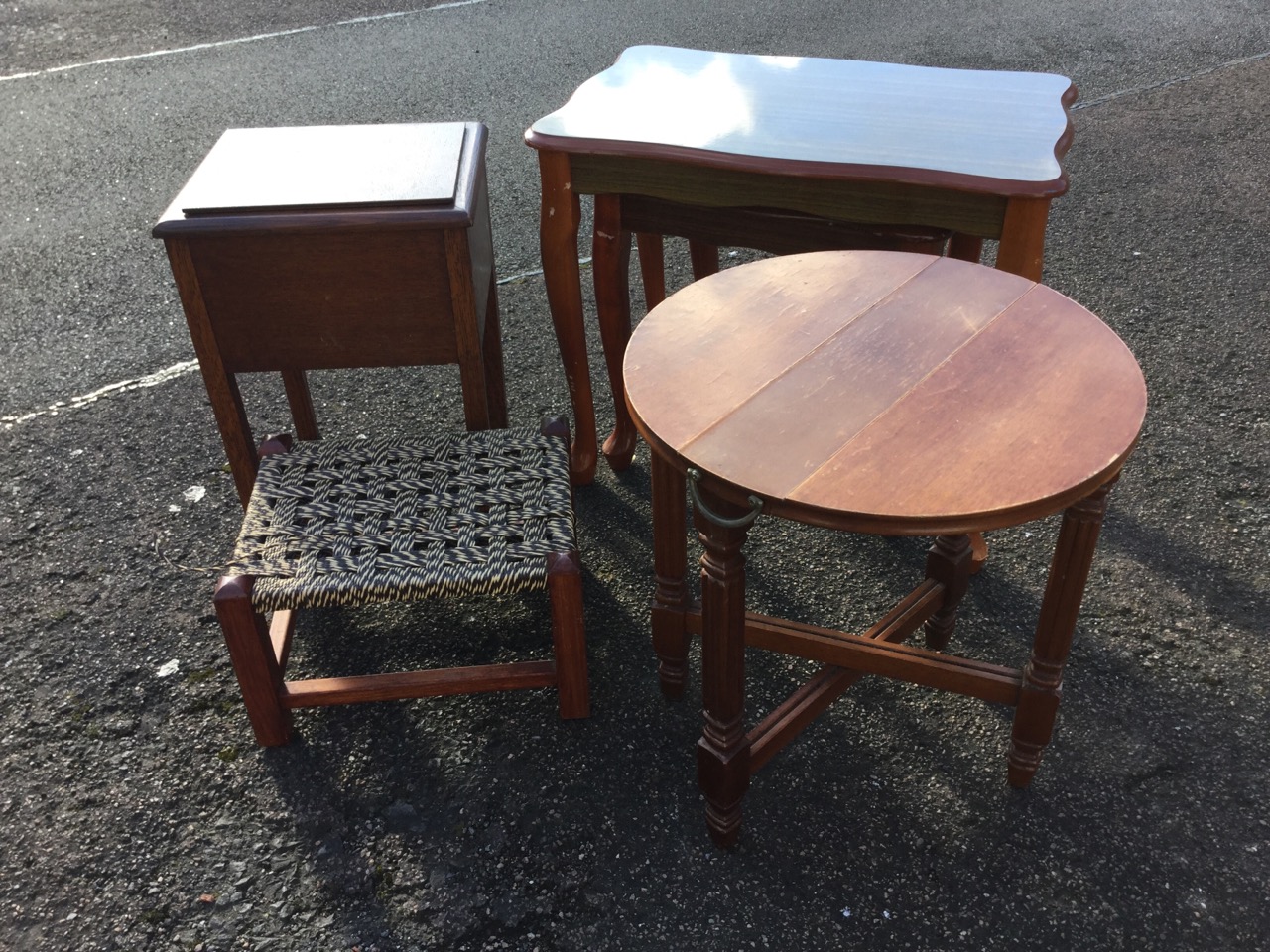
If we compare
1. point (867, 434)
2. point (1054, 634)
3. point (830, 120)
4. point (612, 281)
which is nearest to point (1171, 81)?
point (830, 120)

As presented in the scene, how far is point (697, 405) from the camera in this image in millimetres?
1433

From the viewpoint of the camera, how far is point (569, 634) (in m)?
1.85

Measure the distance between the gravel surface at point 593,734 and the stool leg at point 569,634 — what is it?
68 mm

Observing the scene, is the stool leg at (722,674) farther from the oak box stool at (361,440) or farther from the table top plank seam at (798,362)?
the oak box stool at (361,440)

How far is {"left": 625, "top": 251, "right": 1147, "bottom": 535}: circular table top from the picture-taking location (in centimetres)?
128

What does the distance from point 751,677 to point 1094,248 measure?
8.05 feet

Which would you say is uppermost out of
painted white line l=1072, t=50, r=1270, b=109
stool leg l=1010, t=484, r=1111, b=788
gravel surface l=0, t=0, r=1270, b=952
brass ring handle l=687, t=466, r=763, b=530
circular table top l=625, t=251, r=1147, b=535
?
circular table top l=625, t=251, r=1147, b=535

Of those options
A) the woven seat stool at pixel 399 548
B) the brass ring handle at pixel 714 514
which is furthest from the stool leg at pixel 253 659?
the brass ring handle at pixel 714 514

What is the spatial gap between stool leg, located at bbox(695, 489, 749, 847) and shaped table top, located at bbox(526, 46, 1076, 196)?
2.50 ft

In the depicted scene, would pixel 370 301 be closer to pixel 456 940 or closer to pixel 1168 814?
pixel 456 940

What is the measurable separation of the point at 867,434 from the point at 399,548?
85 cm

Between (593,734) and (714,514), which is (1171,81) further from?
(714,514)

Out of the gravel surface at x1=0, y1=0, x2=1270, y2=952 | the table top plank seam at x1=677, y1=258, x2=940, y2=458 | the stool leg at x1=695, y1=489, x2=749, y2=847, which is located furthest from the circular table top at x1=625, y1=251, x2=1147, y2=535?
the gravel surface at x1=0, y1=0, x2=1270, y2=952

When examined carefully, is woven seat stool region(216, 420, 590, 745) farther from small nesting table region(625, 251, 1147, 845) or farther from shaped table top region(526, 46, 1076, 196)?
shaped table top region(526, 46, 1076, 196)
